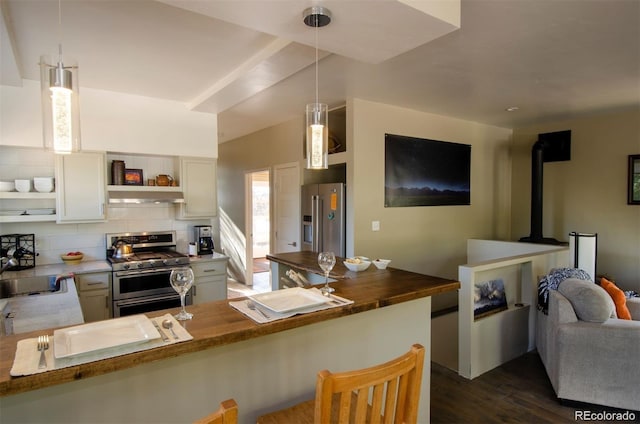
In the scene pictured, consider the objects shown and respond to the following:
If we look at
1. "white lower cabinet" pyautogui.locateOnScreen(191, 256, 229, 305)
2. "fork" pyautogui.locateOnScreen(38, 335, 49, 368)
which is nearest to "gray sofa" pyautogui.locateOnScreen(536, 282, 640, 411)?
"fork" pyautogui.locateOnScreen(38, 335, 49, 368)

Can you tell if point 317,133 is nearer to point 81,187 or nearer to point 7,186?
point 81,187

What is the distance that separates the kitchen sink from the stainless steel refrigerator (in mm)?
2602

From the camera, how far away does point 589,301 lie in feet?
8.55

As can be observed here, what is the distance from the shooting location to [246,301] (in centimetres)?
165

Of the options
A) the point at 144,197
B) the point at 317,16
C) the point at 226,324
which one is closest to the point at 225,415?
the point at 226,324

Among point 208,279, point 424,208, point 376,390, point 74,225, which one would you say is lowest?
point 208,279

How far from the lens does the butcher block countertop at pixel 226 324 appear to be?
1.02 meters

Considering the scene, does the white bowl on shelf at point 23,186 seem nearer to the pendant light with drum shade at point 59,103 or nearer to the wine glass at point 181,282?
the pendant light with drum shade at point 59,103

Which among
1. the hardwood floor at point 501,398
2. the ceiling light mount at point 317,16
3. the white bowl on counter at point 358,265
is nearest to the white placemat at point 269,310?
the white bowl on counter at point 358,265

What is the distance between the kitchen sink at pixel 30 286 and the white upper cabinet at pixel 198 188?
56.7 inches

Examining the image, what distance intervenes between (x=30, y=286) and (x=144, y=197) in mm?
1262

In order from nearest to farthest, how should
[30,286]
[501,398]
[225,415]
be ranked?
[225,415] → [501,398] → [30,286]

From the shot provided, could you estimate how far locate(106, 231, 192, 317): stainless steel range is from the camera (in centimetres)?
348

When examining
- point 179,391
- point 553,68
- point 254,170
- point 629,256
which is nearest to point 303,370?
point 179,391
